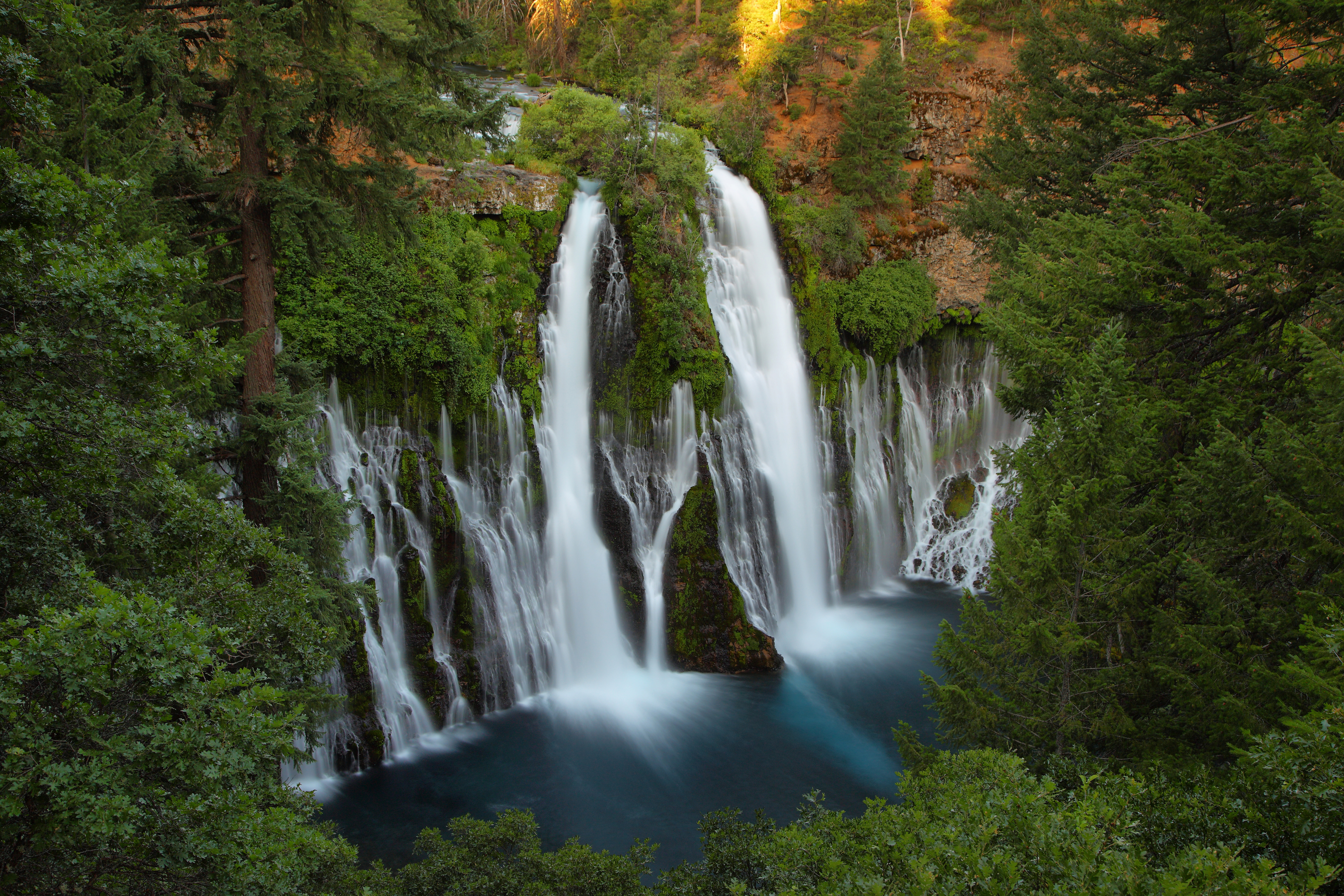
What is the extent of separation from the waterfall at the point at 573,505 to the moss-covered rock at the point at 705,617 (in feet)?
3.77

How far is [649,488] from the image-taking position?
1623cm

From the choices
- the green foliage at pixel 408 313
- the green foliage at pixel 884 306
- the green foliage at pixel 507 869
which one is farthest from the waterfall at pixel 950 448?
the green foliage at pixel 507 869

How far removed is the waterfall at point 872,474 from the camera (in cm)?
2064

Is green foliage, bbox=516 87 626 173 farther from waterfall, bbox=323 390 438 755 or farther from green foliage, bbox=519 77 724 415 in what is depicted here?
waterfall, bbox=323 390 438 755

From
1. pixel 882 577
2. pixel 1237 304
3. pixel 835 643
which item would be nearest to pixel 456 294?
pixel 835 643

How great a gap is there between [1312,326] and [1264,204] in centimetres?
156

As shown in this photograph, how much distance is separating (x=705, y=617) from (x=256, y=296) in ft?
34.0

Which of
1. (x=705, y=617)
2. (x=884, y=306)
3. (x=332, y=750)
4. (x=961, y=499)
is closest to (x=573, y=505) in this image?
(x=705, y=617)

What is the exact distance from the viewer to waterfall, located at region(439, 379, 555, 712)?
46.9 feet

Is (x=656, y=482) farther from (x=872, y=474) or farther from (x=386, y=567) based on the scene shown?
(x=872, y=474)

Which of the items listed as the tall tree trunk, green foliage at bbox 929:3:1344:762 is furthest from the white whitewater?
green foliage at bbox 929:3:1344:762

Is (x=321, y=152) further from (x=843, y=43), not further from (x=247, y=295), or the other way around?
(x=843, y=43)

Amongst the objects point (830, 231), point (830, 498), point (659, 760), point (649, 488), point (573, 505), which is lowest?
point (659, 760)

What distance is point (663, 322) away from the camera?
16406 millimetres
